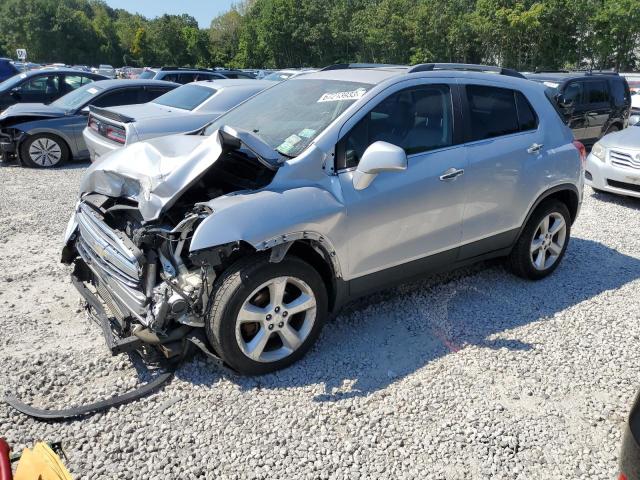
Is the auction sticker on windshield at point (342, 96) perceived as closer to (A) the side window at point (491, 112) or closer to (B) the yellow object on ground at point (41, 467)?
(A) the side window at point (491, 112)

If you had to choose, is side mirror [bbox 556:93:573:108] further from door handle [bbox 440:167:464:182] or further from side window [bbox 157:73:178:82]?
side window [bbox 157:73:178:82]

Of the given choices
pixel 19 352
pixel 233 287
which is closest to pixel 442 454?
pixel 233 287

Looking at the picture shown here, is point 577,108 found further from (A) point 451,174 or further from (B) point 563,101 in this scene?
(A) point 451,174

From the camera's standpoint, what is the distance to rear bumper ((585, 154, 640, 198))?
7473 mm

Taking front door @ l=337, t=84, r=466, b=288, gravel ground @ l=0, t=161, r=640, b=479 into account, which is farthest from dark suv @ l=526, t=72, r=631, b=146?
front door @ l=337, t=84, r=466, b=288

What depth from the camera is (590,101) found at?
11047mm

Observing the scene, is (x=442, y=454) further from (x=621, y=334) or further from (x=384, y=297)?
(x=621, y=334)

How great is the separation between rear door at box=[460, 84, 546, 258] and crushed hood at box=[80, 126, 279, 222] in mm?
1662

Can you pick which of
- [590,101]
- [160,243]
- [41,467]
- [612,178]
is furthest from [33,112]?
[590,101]

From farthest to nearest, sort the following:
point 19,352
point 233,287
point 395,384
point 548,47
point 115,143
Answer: point 548,47 → point 115,143 → point 19,352 → point 395,384 → point 233,287

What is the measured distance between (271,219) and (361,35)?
164 feet

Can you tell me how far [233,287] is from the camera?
9.98ft

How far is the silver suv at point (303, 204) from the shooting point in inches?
122

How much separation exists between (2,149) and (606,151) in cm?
985
